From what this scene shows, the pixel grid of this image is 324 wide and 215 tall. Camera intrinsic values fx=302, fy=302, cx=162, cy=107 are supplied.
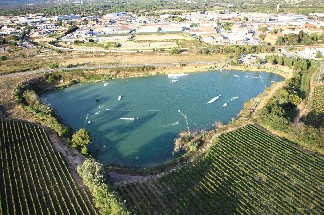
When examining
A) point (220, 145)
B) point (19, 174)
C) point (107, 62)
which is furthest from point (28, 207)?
point (107, 62)

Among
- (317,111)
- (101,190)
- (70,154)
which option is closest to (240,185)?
(101,190)

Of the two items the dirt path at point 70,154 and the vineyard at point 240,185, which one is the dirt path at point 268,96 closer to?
the vineyard at point 240,185

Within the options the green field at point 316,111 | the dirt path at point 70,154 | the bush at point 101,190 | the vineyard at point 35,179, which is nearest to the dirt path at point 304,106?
the green field at point 316,111

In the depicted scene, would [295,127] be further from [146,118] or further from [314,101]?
[146,118]

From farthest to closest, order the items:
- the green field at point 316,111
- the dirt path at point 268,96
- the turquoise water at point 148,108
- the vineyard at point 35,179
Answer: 1. the dirt path at point 268,96
2. the green field at point 316,111
3. the turquoise water at point 148,108
4. the vineyard at point 35,179

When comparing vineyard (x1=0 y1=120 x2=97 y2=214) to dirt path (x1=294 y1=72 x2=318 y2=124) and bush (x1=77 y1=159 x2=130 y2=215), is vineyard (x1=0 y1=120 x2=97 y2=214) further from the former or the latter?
dirt path (x1=294 y1=72 x2=318 y2=124)

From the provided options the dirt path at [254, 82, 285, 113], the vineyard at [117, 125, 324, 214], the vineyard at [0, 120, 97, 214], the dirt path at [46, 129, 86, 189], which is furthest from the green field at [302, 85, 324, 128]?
the vineyard at [0, 120, 97, 214]
